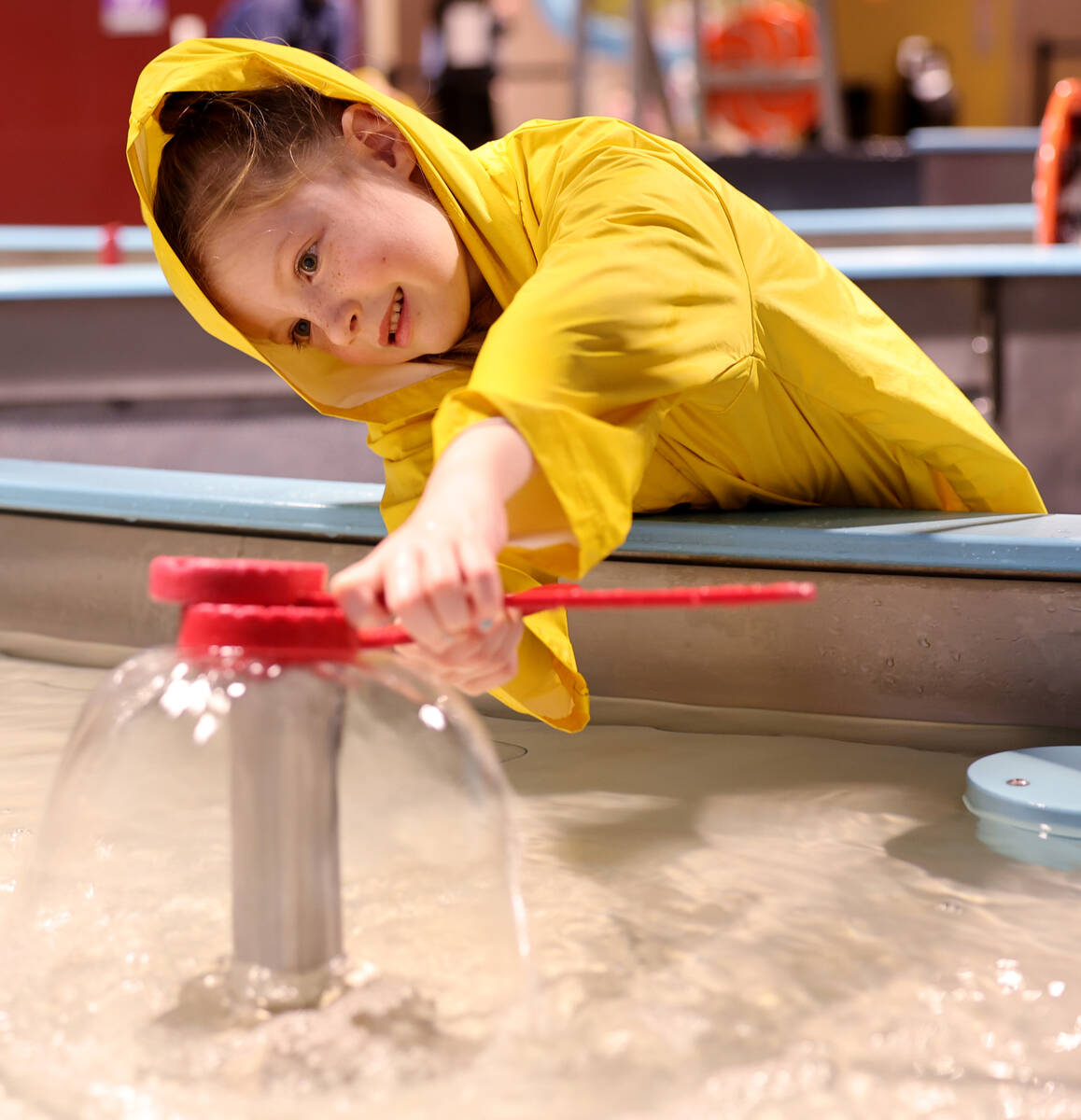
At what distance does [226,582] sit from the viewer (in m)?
0.54

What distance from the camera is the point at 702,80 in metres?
4.86

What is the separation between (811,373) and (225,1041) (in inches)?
23.6

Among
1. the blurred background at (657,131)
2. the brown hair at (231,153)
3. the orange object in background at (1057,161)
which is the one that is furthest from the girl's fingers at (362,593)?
the orange object in background at (1057,161)

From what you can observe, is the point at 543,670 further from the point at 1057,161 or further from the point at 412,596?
the point at 1057,161

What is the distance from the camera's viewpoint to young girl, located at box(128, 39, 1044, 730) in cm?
61

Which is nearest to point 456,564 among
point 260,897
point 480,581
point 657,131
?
point 480,581

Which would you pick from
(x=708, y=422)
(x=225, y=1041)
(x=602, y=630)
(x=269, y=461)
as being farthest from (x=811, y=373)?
(x=269, y=461)

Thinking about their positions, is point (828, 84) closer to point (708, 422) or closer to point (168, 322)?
point (168, 322)

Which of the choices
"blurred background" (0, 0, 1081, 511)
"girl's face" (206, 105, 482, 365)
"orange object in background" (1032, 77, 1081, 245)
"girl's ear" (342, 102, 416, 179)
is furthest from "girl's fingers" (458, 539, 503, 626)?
"orange object in background" (1032, 77, 1081, 245)

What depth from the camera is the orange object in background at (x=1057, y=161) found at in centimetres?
310

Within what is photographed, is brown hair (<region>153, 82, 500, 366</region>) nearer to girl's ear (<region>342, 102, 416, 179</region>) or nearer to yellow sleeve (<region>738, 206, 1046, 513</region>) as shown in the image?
girl's ear (<region>342, 102, 416, 179</region>)

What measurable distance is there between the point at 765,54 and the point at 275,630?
270 inches

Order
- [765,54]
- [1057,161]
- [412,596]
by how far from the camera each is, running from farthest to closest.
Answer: [765,54]
[1057,161]
[412,596]

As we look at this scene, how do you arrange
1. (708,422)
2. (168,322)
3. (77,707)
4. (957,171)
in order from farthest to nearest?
(957,171)
(168,322)
(77,707)
(708,422)
